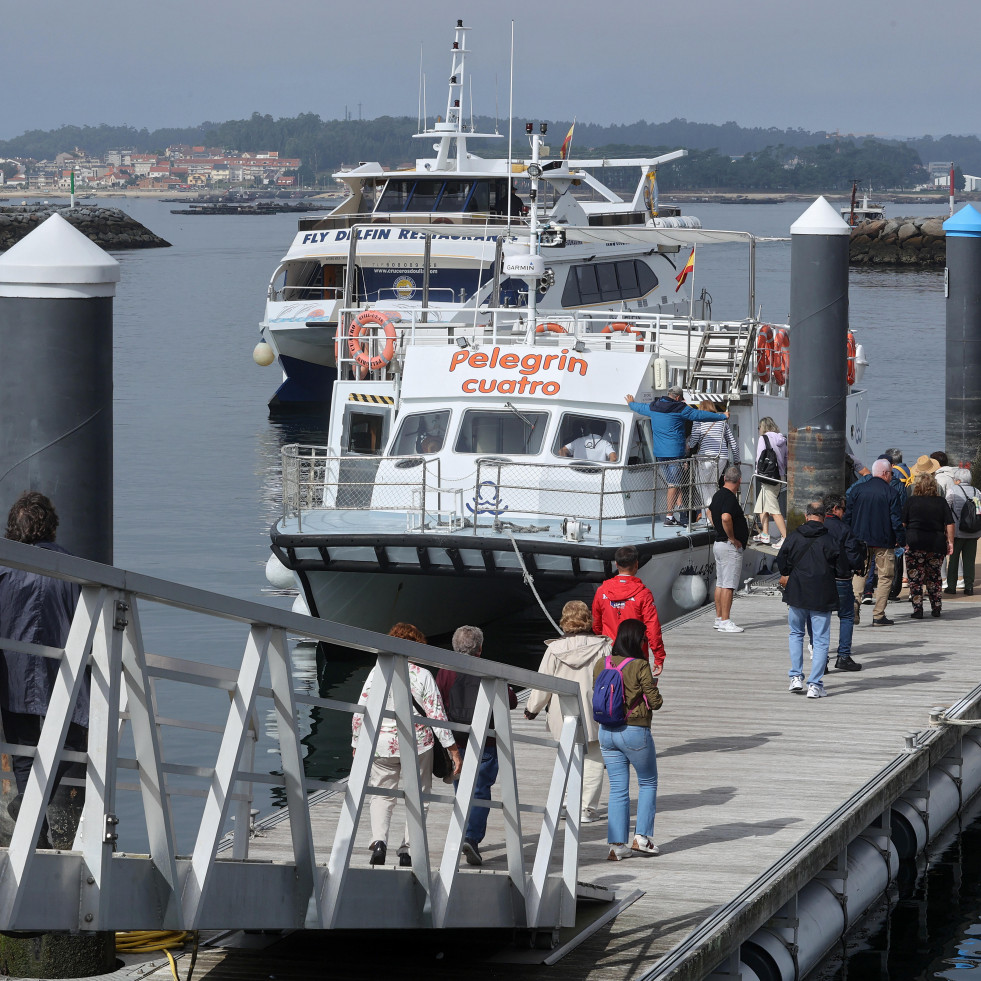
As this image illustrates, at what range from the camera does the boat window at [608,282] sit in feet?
108

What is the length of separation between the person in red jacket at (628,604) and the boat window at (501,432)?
684cm

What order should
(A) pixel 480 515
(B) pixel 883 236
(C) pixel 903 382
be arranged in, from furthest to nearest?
(B) pixel 883 236 < (C) pixel 903 382 < (A) pixel 480 515

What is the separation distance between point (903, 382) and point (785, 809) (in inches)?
1597

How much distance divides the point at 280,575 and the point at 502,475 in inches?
105

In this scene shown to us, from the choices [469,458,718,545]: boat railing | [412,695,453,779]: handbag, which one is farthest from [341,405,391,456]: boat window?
[412,695,453,779]: handbag

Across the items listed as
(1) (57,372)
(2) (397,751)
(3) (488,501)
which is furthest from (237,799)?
(3) (488,501)

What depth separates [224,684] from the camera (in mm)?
5602

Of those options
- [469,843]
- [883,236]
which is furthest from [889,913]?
[883,236]

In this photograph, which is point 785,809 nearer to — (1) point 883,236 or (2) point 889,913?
(2) point 889,913

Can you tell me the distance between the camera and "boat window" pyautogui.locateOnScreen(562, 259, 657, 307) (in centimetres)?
3291

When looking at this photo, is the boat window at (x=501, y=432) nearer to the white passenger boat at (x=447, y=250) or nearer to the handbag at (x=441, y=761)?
the handbag at (x=441, y=761)

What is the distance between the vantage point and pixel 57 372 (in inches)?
222

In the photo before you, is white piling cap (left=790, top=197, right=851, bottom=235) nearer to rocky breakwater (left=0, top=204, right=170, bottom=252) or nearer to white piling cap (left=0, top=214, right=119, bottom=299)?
white piling cap (left=0, top=214, right=119, bottom=299)

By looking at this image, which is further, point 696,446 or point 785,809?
point 696,446
